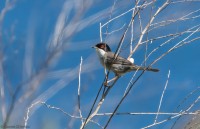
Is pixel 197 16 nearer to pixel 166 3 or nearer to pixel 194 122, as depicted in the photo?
pixel 166 3

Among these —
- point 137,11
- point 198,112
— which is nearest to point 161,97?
point 198,112

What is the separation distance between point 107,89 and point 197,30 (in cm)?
70

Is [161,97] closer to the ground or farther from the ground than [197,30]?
closer to the ground

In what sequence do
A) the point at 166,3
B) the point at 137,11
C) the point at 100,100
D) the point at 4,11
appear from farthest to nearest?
the point at 166,3
the point at 100,100
the point at 137,11
the point at 4,11

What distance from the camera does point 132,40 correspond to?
8.58 feet

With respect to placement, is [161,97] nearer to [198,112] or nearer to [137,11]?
[198,112]

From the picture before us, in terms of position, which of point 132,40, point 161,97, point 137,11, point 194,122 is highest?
point 137,11

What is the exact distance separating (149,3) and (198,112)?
740 millimetres

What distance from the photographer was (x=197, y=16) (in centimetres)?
266

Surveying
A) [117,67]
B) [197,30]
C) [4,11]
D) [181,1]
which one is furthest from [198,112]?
[117,67]

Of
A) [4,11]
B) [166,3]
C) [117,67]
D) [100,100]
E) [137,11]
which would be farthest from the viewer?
[117,67]

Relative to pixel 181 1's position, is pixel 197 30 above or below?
below

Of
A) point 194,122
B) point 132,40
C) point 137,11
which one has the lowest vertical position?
point 194,122

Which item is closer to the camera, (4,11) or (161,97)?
(4,11)
